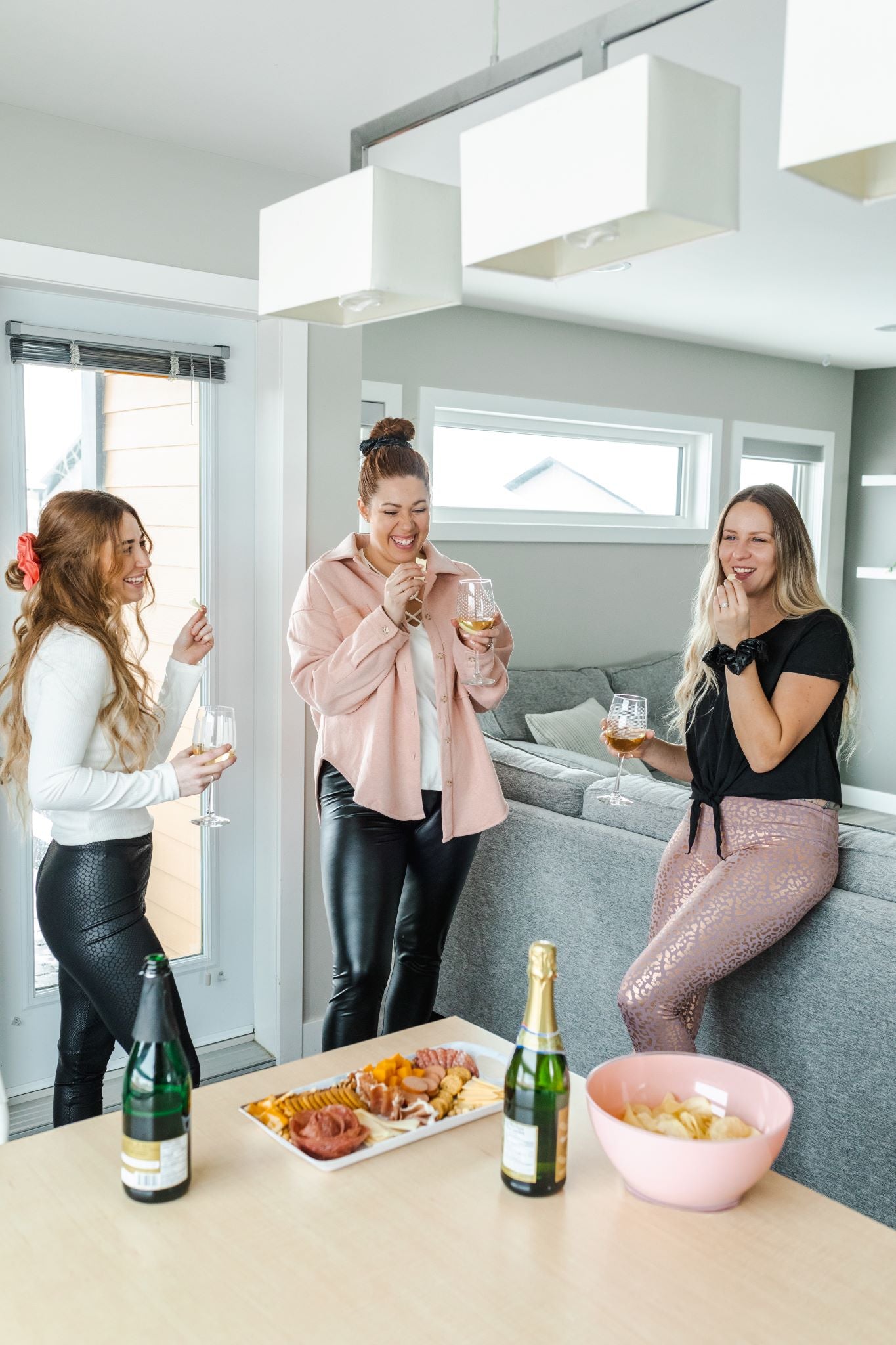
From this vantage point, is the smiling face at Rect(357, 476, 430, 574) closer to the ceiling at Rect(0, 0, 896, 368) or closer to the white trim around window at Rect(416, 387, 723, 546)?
the ceiling at Rect(0, 0, 896, 368)

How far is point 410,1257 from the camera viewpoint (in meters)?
1.17

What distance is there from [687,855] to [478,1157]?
1002 mm

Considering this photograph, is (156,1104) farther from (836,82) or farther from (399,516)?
(399,516)

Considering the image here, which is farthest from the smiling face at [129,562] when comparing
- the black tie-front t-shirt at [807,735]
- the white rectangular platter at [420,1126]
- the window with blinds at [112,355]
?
the black tie-front t-shirt at [807,735]

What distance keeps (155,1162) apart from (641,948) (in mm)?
1574

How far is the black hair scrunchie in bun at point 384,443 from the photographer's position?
253 centimetres

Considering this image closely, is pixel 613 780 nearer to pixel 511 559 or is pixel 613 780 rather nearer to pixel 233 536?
pixel 233 536

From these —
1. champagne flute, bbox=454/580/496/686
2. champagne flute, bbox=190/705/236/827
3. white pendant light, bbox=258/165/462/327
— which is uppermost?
white pendant light, bbox=258/165/462/327

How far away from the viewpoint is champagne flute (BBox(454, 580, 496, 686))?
7.43 ft

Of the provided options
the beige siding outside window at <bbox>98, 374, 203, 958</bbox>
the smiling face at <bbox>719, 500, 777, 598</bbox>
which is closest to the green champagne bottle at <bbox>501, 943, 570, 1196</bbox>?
the smiling face at <bbox>719, 500, 777, 598</bbox>

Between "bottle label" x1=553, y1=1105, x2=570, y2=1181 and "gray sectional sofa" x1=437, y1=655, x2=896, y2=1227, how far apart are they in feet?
3.44

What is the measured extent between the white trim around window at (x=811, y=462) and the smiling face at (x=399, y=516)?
437cm

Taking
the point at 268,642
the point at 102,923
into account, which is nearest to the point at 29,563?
the point at 102,923

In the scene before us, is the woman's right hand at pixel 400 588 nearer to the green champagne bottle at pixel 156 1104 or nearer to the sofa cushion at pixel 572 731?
the green champagne bottle at pixel 156 1104
